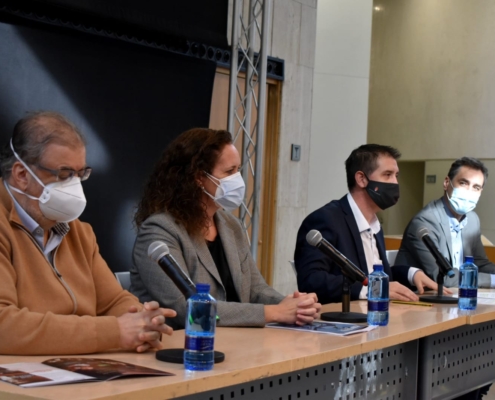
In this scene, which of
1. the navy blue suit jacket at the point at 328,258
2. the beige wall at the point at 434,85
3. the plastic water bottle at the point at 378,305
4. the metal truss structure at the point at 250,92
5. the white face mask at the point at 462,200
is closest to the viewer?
the plastic water bottle at the point at 378,305

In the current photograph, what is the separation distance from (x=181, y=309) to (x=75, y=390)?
105cm

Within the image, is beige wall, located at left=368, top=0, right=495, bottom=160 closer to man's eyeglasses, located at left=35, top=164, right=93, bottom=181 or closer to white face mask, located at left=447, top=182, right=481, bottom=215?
white face mask, located at left=447, top=182, right=481, bottom=215

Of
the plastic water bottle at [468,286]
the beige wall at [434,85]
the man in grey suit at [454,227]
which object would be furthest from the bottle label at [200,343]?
the beige wall at [434,85]

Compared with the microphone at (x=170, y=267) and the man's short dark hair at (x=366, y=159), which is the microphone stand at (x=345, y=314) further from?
the man's short dark hair at (x=366, y=159)

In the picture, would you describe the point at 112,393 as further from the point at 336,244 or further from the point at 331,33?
the point at 331,33

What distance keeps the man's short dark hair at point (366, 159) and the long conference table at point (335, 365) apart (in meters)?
0.75

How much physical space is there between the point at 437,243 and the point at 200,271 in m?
2.12

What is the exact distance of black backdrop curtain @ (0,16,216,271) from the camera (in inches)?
203

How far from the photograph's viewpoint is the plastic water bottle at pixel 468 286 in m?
3.22

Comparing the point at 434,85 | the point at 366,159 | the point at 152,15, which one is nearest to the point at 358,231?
the point at 366,159

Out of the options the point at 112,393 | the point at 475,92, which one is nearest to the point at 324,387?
the point at 112,393

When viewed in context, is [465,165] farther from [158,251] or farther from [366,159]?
[158,251]

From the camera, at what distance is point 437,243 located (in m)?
4.41

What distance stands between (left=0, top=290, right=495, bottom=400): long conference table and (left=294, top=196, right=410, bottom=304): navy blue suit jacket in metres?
0.15
